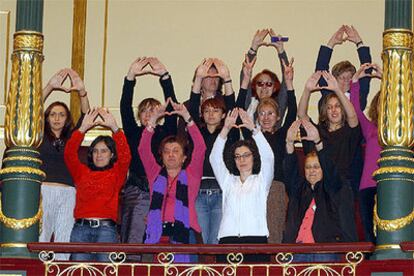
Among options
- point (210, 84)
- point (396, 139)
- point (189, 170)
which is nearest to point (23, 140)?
point (189, 170)

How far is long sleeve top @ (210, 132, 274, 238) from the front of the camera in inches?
623

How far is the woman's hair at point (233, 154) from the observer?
53.4ft

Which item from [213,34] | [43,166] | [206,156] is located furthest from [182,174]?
[213,34]

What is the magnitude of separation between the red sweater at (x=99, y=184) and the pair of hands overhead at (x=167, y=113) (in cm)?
39

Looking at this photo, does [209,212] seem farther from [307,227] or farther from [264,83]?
[264,83]

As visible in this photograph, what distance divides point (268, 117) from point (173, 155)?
1.13 metres

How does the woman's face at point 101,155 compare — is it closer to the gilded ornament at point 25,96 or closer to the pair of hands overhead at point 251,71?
the gilded ornament at point 25,96

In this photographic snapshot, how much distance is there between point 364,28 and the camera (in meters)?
19.9

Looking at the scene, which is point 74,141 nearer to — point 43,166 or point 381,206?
point 43,166

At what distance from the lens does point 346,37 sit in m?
17.9

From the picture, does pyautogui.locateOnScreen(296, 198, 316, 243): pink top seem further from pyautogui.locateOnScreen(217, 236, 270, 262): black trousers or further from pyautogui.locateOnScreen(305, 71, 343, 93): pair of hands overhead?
pyautogui.locateOnScreen(305, 71, 343, 93): pair of hands overhead

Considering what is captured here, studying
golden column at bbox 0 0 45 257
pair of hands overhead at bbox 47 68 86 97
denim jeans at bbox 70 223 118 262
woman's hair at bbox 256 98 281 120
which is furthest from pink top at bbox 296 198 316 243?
pair of hands overhead at bbox 47 68 86 97

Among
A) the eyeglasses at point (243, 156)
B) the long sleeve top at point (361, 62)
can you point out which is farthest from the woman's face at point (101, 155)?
the long sleeve top at point (361, 62)

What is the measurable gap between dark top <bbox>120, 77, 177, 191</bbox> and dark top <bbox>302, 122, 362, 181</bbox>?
4.71ft
